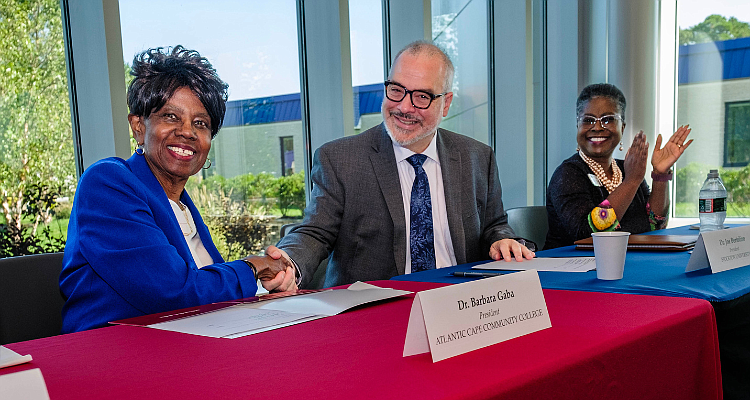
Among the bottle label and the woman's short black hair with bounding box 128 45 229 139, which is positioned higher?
the woman's short black hair with bounding box 128 45 229 139

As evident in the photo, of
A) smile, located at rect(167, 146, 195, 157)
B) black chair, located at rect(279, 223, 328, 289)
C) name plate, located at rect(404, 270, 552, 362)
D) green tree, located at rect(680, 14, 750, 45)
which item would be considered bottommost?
black chair, located at rect(279, 223, 328, 289)

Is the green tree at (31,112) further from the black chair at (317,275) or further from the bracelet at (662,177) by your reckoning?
the bracelet at (662,177)

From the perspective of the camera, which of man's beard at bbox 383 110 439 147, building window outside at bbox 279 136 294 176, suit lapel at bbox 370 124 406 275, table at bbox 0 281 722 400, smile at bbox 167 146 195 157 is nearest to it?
table at bbox 0 281 722 400

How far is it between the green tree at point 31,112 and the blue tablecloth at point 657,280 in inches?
72.1

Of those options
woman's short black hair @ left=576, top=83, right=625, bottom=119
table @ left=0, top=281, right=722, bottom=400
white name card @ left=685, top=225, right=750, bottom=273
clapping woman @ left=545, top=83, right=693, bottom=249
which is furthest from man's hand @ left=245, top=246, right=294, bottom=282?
woman's short black hair @ left=576, top=83, right=625, bottom=119

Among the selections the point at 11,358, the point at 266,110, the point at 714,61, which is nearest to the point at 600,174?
the point at 266,110

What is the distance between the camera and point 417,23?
3.85 meters

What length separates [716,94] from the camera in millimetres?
4746

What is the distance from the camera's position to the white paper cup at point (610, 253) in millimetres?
1275

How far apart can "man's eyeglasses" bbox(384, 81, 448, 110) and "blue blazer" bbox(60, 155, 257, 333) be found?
1.04 m

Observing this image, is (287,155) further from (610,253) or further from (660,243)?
(610,253)

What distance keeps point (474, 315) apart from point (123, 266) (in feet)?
2.51

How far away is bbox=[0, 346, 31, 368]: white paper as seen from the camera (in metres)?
0.73

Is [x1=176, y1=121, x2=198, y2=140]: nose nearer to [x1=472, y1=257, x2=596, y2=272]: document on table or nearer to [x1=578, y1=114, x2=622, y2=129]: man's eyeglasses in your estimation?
[x1=472, y1=257, x2=596, y2=272]: document on table
